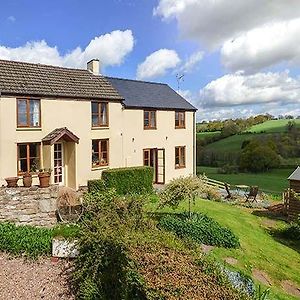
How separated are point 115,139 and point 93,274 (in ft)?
53.5

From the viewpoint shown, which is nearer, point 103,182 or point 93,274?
point 93,274

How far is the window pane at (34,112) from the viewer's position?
2039 centimetres

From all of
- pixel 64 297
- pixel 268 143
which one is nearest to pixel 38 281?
pixel 64 297

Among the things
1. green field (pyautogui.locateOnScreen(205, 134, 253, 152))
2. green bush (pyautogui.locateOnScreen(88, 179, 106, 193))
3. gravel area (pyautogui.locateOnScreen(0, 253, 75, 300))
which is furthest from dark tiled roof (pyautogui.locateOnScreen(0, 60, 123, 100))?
green field (pyautogui.locateOnScreen(205, 134, 253, 152))

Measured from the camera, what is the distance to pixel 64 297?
9.89 m

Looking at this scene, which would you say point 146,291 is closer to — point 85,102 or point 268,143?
point 85,102

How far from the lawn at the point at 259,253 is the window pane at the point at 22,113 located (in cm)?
1043

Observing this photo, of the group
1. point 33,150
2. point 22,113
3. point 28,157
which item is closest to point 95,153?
point 33,150

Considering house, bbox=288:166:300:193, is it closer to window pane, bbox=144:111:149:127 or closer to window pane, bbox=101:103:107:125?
window pane, bbox=144:111:149:127

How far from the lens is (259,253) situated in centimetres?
1413

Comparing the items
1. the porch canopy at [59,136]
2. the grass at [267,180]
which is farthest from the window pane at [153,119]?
the grass at [267,180]

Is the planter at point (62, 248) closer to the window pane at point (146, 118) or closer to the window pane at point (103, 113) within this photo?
the window pane at point (103, 113)

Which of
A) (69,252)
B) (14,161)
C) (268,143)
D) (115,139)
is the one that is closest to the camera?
(69,252)

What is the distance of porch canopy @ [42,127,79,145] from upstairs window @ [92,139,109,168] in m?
2.17
